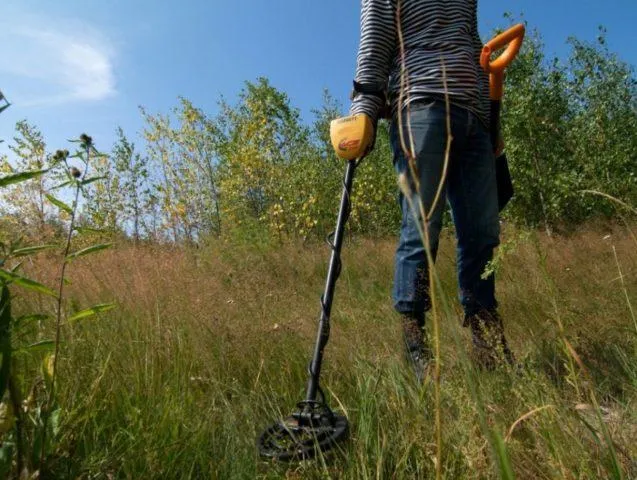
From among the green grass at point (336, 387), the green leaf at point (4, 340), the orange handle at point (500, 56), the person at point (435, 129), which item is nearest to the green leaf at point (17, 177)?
the green leaf at point (4, 340)

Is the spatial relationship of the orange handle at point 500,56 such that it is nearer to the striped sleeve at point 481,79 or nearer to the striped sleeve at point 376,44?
the striped sleeve at point 481,79

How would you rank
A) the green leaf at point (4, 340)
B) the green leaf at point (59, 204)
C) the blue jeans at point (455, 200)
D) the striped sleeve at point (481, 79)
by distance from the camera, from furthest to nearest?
the striped sleeve at point (481, 79), the blue jeans at point (455, 200), the green leaf at point (59, 204), the green leaf at point (4, 340)

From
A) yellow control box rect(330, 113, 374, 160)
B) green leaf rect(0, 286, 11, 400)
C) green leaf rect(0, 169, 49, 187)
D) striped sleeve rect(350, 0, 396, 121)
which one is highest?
striped sleeve rect(350, 0, 396, 121)

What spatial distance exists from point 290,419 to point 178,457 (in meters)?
0.29

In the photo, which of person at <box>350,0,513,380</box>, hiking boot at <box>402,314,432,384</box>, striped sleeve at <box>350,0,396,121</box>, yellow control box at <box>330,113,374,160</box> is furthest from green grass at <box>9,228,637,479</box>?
striped sleeve at <box>350,0,396,121</box>

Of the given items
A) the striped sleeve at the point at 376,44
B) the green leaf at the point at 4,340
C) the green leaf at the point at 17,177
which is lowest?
the green leaf at the point at 4,340

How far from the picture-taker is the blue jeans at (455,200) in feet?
5.62

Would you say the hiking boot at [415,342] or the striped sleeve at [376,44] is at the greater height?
the striped sleeve at [376,44]

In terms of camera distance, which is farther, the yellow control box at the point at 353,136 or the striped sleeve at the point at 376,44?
the striped sleeve at the point at 376,44

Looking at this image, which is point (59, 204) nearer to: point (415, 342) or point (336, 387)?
point (336, 387)

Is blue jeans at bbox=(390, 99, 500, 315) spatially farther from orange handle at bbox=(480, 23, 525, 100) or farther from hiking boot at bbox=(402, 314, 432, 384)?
orange handle at bbox=(480, 23, 525, 100)

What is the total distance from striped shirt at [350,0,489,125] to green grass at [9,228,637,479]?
66 centimetres

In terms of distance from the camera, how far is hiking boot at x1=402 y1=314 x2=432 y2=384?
157 cm

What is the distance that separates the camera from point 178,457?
112 centimetres
